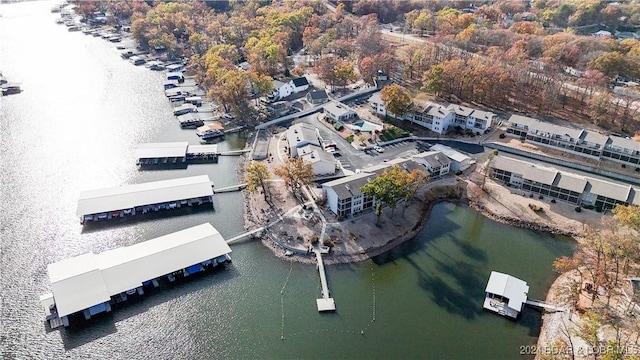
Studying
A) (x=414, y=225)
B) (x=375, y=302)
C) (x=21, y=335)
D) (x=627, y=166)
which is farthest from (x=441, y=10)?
(x=21, y=335)

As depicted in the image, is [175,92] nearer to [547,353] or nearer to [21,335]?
[21,335]

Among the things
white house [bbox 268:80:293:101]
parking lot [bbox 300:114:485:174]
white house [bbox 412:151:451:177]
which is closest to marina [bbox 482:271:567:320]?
white house [bbox 412:151:451:177]

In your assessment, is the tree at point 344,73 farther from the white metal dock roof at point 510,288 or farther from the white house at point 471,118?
the white metal dock roof at point 510,288

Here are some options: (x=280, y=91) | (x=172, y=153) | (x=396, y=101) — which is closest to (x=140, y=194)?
(x=172, y=153)

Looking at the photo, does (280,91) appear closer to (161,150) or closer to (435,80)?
(161,150)

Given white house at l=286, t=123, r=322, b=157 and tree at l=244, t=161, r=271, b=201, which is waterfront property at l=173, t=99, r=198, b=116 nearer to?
white house at l=286, t=123, r=322, b=157
